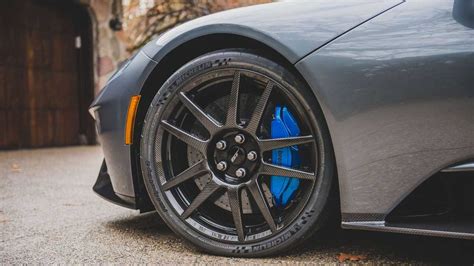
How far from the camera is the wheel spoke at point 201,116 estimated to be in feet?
6.18

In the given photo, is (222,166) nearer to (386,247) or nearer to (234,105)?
(234,105)

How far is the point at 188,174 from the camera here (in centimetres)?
194

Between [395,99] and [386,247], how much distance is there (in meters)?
0.71

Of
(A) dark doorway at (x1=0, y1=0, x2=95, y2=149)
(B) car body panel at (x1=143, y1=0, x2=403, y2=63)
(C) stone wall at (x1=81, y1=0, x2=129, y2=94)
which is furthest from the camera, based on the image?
(C) stone wall at (x1=81, y1=0, x2=129, y2=94)

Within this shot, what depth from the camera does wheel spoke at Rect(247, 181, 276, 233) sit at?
1.80 metres

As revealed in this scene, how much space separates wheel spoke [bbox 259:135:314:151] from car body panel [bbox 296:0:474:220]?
0.38 ft

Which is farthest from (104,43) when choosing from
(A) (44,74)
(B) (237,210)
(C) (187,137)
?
(B) (237,210)

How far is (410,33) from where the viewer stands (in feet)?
5.26

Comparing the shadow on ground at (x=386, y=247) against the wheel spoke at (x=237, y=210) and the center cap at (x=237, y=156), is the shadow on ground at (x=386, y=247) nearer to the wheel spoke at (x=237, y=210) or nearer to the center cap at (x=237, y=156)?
the wheel spoke at (x=237, y=210)

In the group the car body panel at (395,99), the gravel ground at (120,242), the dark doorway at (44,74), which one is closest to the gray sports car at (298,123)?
the car body panel at (395,99)

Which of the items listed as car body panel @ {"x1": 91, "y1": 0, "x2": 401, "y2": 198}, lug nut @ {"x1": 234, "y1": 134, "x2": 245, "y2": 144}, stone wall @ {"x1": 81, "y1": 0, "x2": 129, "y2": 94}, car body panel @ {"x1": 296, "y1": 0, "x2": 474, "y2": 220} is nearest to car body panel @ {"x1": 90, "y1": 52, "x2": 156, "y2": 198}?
car body panel @ {"x1": 91, "y1": 0, "x2": 401, "y2": 198}

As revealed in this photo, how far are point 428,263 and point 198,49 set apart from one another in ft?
4.08

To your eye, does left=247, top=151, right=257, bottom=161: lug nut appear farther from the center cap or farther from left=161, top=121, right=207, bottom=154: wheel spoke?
left=161, top=121, right=207, bottom=154: wheel spoke

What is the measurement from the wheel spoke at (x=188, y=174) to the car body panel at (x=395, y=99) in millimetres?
545
